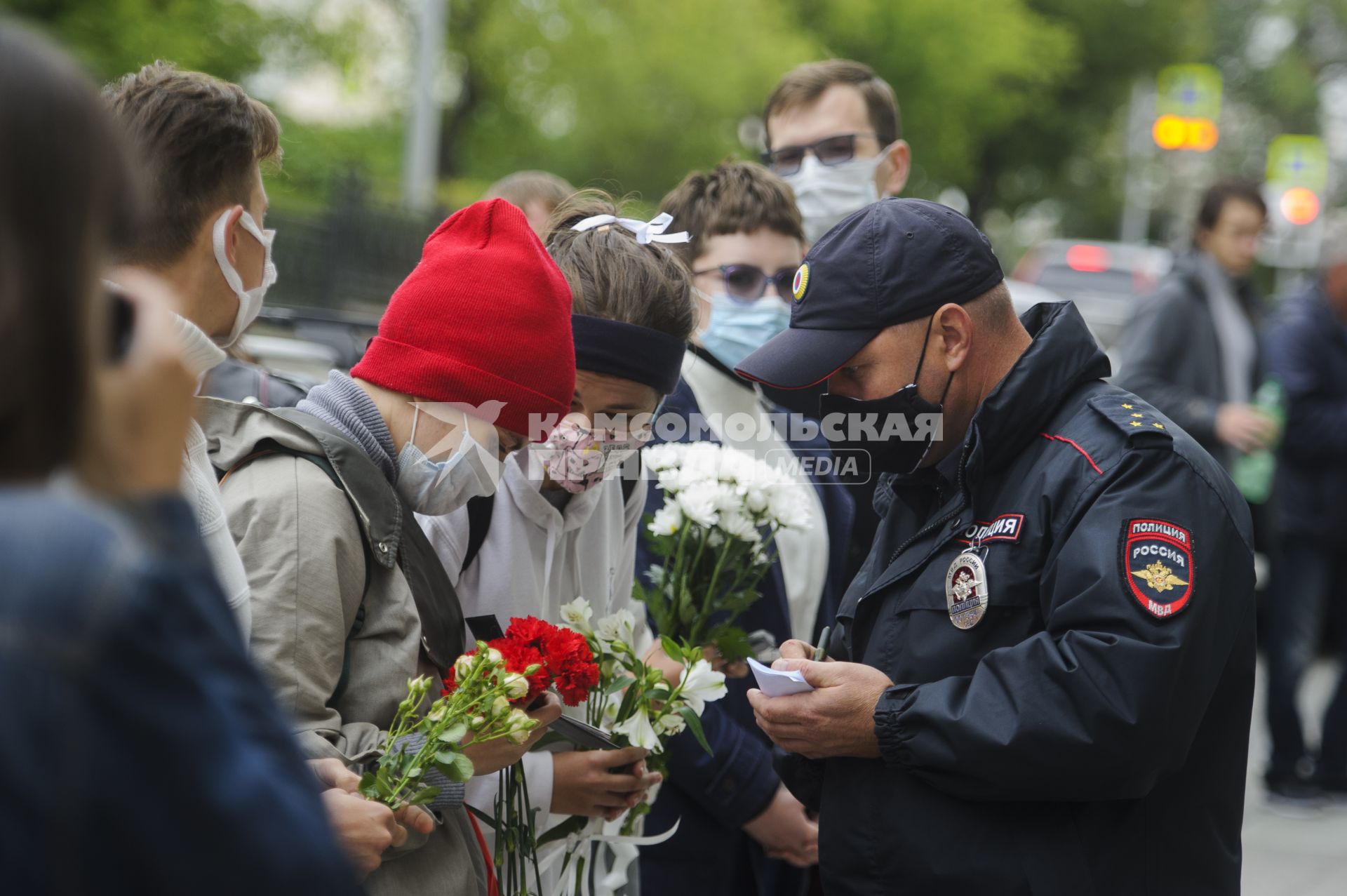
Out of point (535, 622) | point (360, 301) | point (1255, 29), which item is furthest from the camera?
point (1255, 29)

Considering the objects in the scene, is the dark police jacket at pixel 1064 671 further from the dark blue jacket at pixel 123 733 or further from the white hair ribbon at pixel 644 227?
the dark blue jacket at pixel 123 733

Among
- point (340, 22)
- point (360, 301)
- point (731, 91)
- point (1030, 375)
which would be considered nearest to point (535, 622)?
point (1030, 375)

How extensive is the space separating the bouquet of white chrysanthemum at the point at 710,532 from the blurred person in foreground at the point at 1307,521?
4.49 metres

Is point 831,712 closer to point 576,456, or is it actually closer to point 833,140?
point 576,456

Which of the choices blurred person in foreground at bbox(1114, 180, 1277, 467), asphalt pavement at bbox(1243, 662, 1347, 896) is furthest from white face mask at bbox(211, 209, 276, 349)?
blurred person in foreground at bbox(1114, 180, 1277, 467)

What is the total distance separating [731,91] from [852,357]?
66.0 feet

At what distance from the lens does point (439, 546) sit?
2611 mm

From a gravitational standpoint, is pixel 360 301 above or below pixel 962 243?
below

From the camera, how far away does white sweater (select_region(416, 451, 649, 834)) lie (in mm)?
2592

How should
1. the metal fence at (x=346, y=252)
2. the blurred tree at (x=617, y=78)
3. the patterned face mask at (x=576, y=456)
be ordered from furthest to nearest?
1. the blurred tree at (x=617, y=78)
2. the metal fence at (x=346, y=252)
3. the patterned face mask at (x=576, y=456)

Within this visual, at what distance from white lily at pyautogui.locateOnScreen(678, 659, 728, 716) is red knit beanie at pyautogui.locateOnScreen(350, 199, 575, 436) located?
58 centimetres

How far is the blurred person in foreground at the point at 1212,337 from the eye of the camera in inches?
240

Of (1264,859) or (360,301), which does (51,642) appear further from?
(360,301)

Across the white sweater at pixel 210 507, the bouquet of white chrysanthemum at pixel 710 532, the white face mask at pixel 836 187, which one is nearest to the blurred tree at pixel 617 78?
the white face mask at pixel 836 187
